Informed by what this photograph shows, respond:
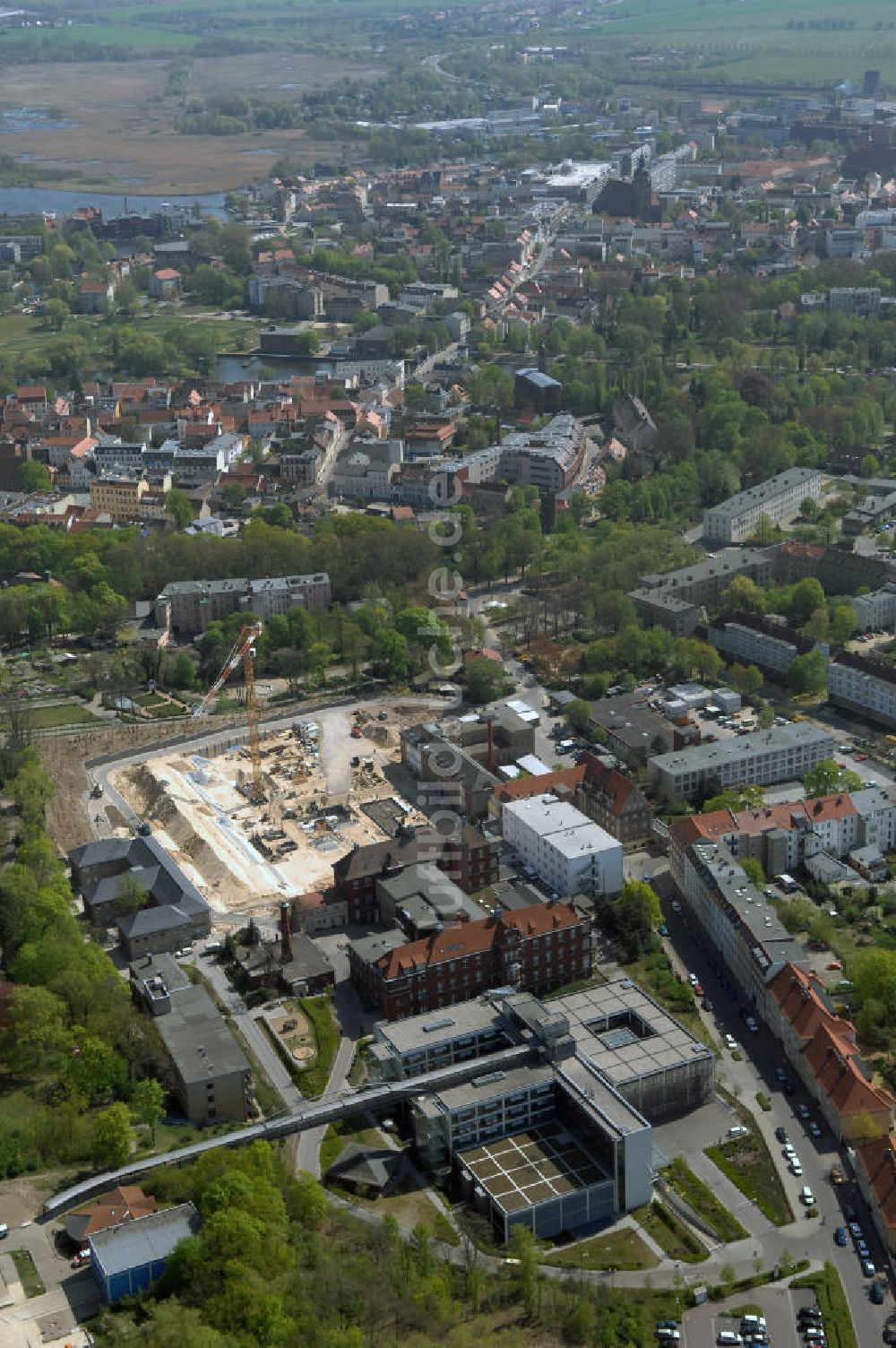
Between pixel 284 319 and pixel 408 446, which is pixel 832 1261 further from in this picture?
pixel 284 319

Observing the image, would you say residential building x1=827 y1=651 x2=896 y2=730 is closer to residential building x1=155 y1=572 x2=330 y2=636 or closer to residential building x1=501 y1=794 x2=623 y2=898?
residential building x1=501 y1=794 x2=623 y2=898

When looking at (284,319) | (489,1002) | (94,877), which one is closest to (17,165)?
(284,319)

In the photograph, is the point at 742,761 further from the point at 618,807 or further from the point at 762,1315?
the point at 762,1315

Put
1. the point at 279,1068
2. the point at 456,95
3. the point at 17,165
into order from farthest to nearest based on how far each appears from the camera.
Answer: the point at 456,95, the point at 17,165, the point at 279,1068

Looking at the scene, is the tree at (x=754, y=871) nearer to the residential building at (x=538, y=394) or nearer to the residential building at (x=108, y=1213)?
the residential building at (x=108, y=1213)

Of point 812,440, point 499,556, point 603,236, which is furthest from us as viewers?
point 603,236

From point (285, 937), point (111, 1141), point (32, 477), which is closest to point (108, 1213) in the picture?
point (111, 1141)

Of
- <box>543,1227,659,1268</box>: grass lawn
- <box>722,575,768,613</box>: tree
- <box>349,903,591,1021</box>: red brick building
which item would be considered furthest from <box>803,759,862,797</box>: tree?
<box>543,1227,659,1268</box>: grass lawn

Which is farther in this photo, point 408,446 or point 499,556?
point 408,446
